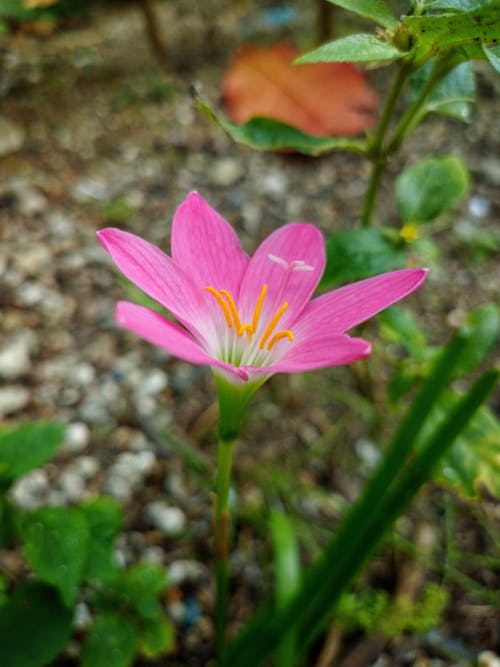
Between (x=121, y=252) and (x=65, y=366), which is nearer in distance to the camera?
(x=121, y=252)

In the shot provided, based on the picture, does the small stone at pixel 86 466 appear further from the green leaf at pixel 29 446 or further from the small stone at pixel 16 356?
the green leaf at pixel 29 446

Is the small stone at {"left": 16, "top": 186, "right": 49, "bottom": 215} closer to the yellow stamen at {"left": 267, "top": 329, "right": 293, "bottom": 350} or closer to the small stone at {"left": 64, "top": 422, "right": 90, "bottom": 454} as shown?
the small stone at {"left": 64, "top": 422, "right": 90, "bottom": 454}

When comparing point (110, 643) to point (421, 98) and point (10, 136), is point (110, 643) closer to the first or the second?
point (421, 98)

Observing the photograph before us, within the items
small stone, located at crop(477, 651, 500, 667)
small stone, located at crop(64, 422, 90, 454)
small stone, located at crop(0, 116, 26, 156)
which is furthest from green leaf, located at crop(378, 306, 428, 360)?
small stone, located at crop(0, 116, 26, 156)

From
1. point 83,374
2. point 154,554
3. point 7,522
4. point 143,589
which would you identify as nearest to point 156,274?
point 7,522

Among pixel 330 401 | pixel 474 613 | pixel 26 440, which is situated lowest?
pixel 474 613

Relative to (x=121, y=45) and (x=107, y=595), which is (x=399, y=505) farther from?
(x=121, y=45)

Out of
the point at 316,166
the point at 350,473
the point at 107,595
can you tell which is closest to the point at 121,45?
the point at 316,166
